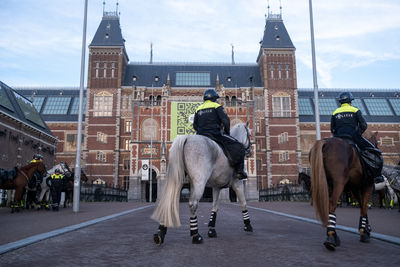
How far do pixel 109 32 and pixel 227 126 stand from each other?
47175mm

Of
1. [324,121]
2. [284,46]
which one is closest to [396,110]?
[324,121]

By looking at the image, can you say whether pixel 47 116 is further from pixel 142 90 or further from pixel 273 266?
pixel 273 266

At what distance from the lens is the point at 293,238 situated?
17.1 ft

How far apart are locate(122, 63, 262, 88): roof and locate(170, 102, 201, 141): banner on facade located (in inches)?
364

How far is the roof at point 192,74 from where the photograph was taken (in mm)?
50312

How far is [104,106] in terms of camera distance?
46.8m

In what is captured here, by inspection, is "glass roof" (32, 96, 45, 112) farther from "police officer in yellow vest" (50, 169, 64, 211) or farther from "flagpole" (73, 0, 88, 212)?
"police officer in yellow vest" (50, 169, 64, 211)

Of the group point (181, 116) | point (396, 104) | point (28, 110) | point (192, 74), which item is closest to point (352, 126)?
point (28, 110)

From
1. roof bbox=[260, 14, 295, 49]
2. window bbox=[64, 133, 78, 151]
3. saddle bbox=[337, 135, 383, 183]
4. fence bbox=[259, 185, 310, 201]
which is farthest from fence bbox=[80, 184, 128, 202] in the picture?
roof bbox=[260, 14, 295, 49]

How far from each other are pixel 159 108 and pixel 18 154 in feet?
63.0

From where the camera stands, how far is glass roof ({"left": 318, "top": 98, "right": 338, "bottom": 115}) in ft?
172

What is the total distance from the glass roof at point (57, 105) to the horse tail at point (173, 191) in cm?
4977

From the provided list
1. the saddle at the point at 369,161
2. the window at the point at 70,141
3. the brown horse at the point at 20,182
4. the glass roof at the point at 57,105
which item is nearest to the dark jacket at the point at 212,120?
the saddle at the point at 369,161

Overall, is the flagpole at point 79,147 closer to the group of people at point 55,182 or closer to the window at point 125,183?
the group of people at point 55,182
